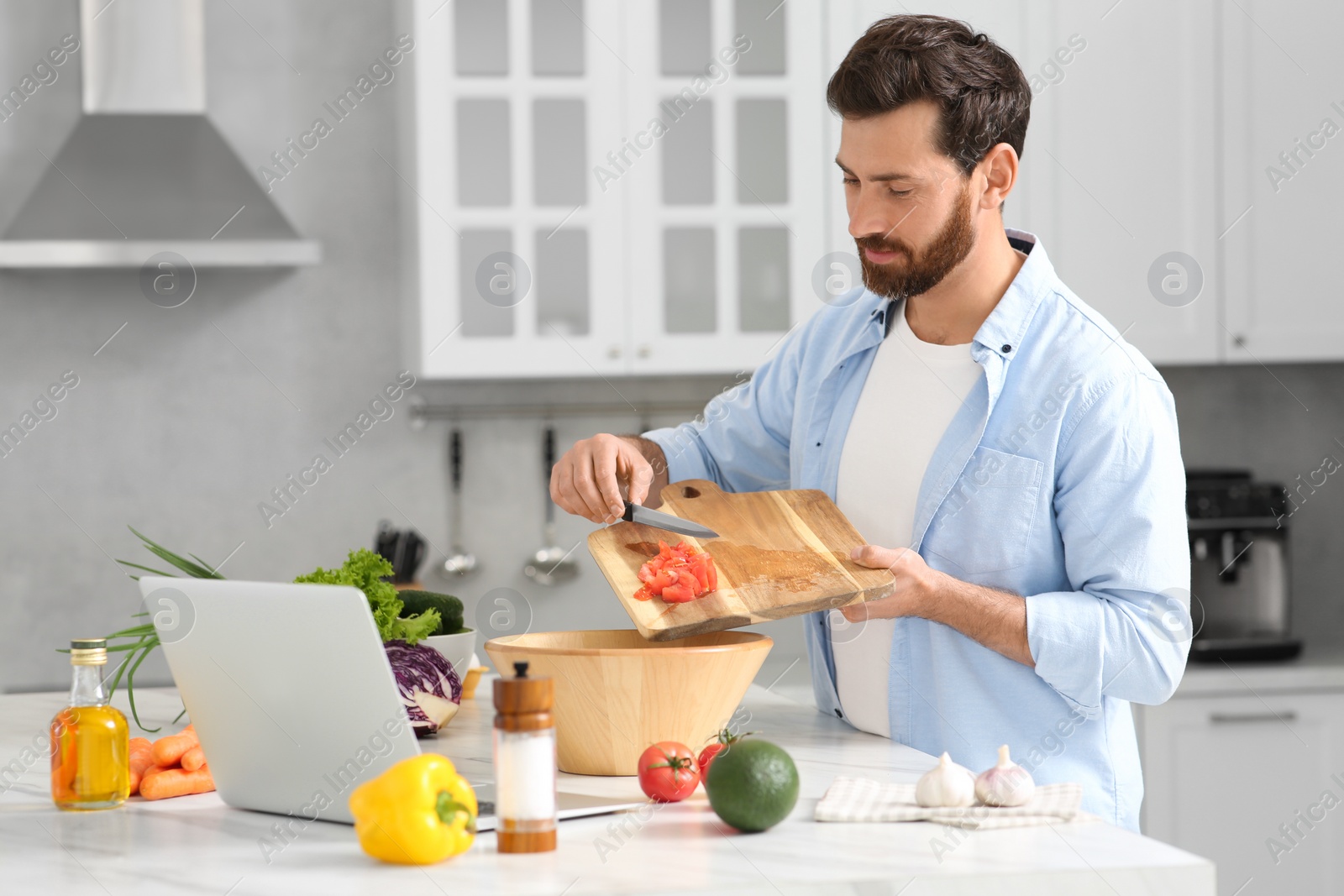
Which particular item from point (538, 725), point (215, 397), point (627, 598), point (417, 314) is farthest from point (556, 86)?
point (538, 725)

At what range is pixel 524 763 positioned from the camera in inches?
39.8

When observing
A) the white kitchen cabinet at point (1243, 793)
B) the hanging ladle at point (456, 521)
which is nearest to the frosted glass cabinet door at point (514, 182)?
the hanging ladle at point (456, 521)

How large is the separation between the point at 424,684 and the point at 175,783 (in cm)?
30

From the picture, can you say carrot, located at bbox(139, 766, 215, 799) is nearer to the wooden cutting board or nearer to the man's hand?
the wooden cutting board

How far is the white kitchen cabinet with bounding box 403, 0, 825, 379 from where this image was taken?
284 cm

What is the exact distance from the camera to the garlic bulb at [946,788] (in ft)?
3.69

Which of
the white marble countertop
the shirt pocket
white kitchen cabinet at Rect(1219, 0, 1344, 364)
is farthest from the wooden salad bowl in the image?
white kitchen cabinet at Rect(1219, 0, 1344, 364)

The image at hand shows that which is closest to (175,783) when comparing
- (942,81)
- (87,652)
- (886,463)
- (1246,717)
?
(87,652)

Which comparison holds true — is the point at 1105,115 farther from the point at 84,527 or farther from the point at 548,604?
the point at 84,527

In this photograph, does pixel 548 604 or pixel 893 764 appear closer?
pixel 893 764

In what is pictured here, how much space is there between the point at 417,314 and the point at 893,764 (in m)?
1.85

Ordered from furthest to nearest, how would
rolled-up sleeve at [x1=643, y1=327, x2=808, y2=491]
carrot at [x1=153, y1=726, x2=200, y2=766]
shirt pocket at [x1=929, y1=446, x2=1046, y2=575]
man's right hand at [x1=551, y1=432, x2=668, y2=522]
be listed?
rolled-up sleeve at [x1=643, y1=327, x2=808, y2=491], man's right hand at [x1=551, y1=432, x2=668, y2=522], shirt pocket at [x1=929, y1=446, x2=1046, y2=575], carrot at [x1=153, y1=726, x2=200, y2=766]

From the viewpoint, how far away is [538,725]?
39.6 inches

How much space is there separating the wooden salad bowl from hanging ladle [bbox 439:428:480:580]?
6.23 ft
